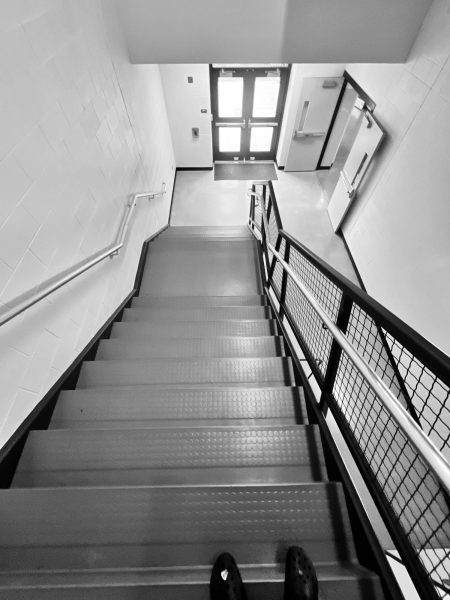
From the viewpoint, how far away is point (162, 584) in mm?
834

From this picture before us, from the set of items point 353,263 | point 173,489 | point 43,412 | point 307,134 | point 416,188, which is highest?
point 307,134

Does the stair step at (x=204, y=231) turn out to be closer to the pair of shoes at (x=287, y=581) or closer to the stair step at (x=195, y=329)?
the stair step at (x=195, y=329)

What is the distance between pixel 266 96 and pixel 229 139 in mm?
1048

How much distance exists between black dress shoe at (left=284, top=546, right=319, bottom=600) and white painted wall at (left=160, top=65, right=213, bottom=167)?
603cm

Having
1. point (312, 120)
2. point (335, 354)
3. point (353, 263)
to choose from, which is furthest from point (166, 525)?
point (312, 120)

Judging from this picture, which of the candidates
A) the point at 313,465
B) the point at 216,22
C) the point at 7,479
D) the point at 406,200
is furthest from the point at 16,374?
the point at 406,200

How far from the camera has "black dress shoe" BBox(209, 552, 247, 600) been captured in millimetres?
807

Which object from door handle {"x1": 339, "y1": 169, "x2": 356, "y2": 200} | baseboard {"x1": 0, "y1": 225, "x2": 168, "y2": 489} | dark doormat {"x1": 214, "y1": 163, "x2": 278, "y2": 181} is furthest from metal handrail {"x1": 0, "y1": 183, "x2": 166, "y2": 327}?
dark doormat {"x1": 214, "y1": 163, "x2": 278, "y2": 181}

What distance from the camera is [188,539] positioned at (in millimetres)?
966

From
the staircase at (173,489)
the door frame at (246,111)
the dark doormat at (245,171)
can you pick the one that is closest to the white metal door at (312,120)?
the dark doormat at (245,171)

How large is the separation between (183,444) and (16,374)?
31.9 inches

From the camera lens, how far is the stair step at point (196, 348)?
193 centimetres

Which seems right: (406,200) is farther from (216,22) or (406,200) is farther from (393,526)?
(393,526)

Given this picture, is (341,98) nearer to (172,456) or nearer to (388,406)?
(388,406)
